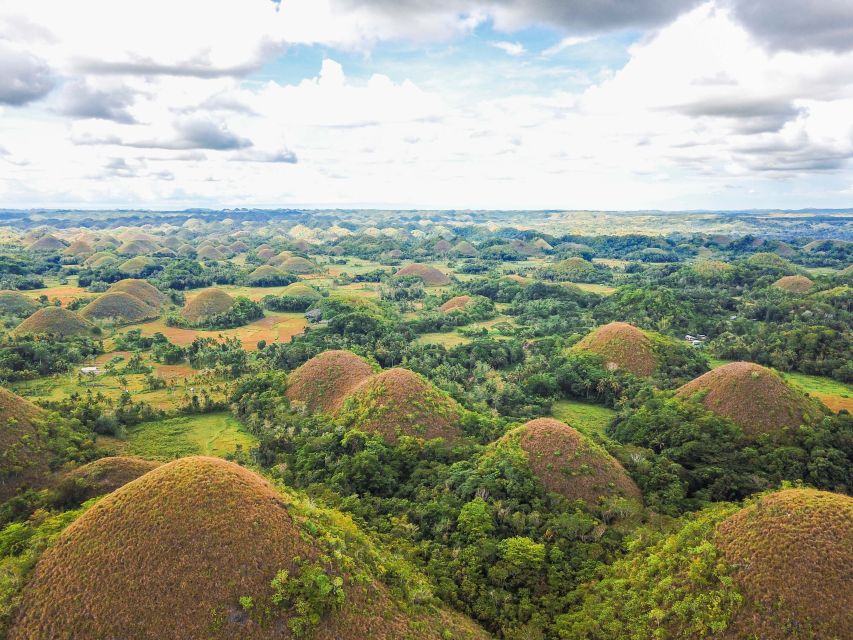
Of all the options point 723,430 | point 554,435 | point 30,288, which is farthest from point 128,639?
point 30,288

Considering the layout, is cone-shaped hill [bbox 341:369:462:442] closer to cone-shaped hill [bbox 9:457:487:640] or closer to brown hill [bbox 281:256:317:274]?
cone-shaped hill [bbox 9:457:487:640]

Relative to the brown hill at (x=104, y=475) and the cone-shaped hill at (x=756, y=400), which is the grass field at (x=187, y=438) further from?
the cone-shaped hill at (x=756, y=400)

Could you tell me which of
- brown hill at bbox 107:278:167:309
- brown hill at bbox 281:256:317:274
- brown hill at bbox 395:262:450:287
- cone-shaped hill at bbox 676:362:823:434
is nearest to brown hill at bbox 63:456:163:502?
cone-shaped hill at bbox 676:362:823:434

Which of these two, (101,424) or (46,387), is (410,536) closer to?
(101,424)

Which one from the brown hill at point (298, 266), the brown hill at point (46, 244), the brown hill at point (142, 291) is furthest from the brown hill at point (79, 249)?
the brown hill at point (142, 291)

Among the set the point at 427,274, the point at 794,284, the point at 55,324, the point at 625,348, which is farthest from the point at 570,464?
the point at 427,274

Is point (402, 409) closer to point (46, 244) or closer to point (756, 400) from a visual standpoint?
point (756, 400)
